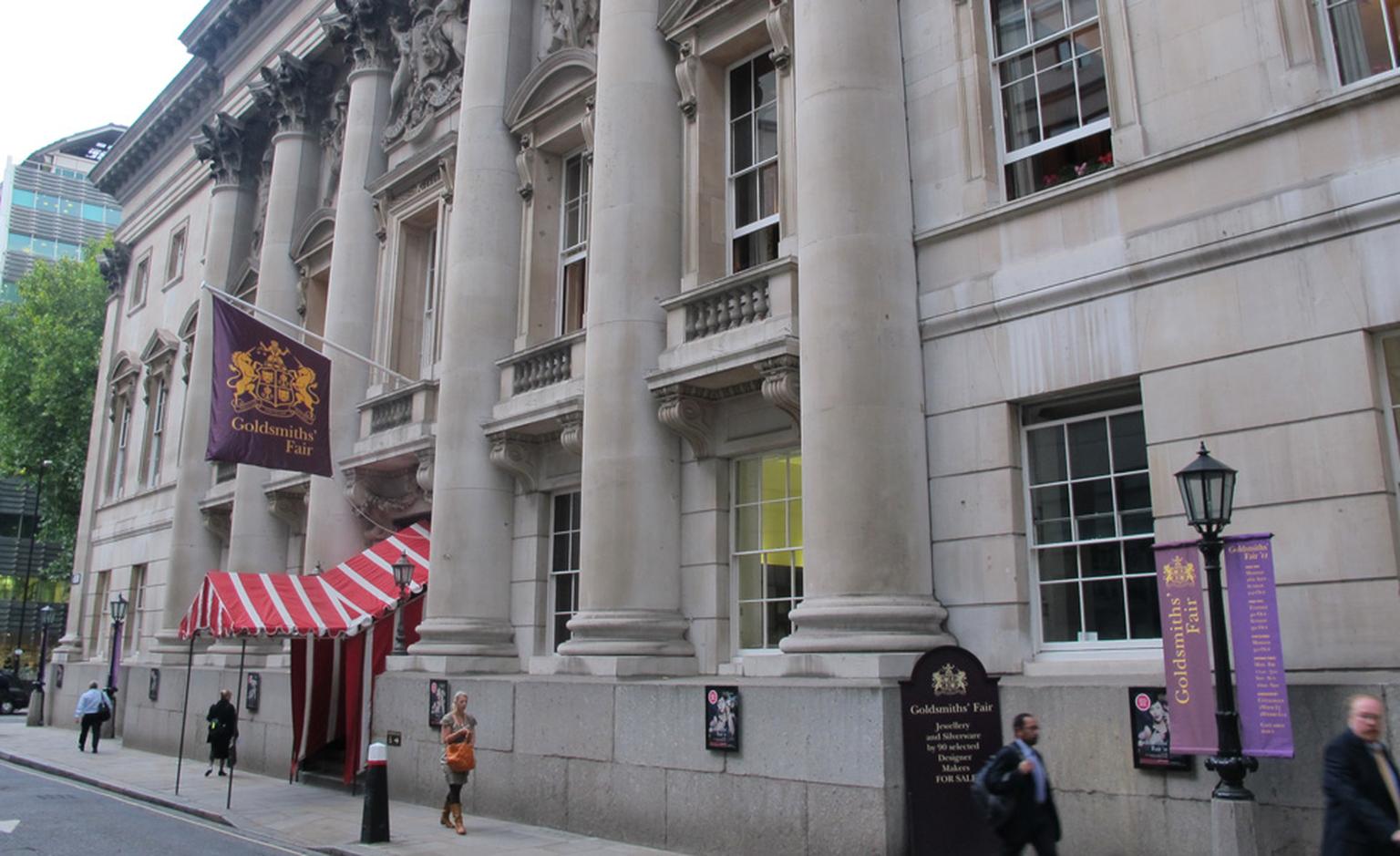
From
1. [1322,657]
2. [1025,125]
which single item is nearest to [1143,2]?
[1025,125]

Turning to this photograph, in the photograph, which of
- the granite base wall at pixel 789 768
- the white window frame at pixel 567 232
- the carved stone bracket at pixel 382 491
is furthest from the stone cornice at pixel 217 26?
the granite base wall at pixel 789 768

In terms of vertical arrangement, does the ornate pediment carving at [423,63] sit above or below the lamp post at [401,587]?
above

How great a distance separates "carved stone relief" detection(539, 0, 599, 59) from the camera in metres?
19.1

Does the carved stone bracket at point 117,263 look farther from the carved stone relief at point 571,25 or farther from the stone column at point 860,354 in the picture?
the stone column at point 860,354

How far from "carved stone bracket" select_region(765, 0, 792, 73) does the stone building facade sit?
5 cm

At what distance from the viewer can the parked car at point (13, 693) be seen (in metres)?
45.8

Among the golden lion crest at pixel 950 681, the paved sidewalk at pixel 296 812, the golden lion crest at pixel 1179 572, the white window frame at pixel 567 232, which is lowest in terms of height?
the paved sidewalk at pixel 296 812

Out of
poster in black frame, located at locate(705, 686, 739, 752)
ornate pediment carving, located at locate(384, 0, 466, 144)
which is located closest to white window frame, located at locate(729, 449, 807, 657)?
poster in black frame, located at locate(705, 686, 739, 752)

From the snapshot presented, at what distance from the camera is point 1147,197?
35.9 feet

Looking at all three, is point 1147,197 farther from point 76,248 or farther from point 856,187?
point 76,248

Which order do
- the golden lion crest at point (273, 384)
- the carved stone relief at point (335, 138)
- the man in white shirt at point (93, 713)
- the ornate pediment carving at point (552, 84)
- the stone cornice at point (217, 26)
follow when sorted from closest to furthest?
the ornate pediment carving at point (552, 84) < the golden lion crest at point (273, 384) < the man in white shirt at point (93, 713) < the carved stone relief at point (335, 138) < the stone cornice at point (217, 26)

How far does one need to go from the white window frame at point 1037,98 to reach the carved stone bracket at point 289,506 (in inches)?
727

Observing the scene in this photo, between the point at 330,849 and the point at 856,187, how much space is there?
10114mm

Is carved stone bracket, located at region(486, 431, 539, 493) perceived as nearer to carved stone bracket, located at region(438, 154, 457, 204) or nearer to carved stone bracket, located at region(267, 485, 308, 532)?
carved stone bracket, located at region(438, 154, 457, 204)
